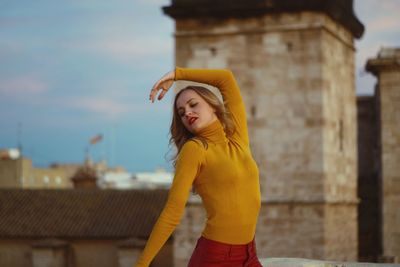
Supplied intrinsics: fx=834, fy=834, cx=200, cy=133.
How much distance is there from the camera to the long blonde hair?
3438 millimetres

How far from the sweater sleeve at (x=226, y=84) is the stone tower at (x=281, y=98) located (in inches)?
514

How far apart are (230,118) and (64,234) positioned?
87.9 ft

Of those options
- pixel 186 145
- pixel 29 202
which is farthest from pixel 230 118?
pixel 29 202

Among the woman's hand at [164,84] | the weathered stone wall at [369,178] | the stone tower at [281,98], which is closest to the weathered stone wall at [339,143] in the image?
the stone tower at [281,98]

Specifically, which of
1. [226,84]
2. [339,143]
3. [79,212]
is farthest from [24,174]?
[226,84]

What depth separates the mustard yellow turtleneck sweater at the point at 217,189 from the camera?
10.5 ft

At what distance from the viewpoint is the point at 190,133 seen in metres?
3.48

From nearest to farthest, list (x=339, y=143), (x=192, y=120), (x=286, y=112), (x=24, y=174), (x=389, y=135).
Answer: (x=192, y=120) → (x=286, y=112) → (x=339, y=143) → (x=389, y=135) → (x=24, y=174)

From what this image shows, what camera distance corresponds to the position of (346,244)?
1803 centimetres

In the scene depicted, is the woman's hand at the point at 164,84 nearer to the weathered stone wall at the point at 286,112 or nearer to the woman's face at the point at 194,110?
the woman's face at the point at 194,110

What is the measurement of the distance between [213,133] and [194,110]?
5.0 inches

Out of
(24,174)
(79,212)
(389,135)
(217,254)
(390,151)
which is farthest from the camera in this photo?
(24,174)

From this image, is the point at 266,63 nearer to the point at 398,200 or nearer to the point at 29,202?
the point at 398,200

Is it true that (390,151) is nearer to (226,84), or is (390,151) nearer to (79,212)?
(79,212)
